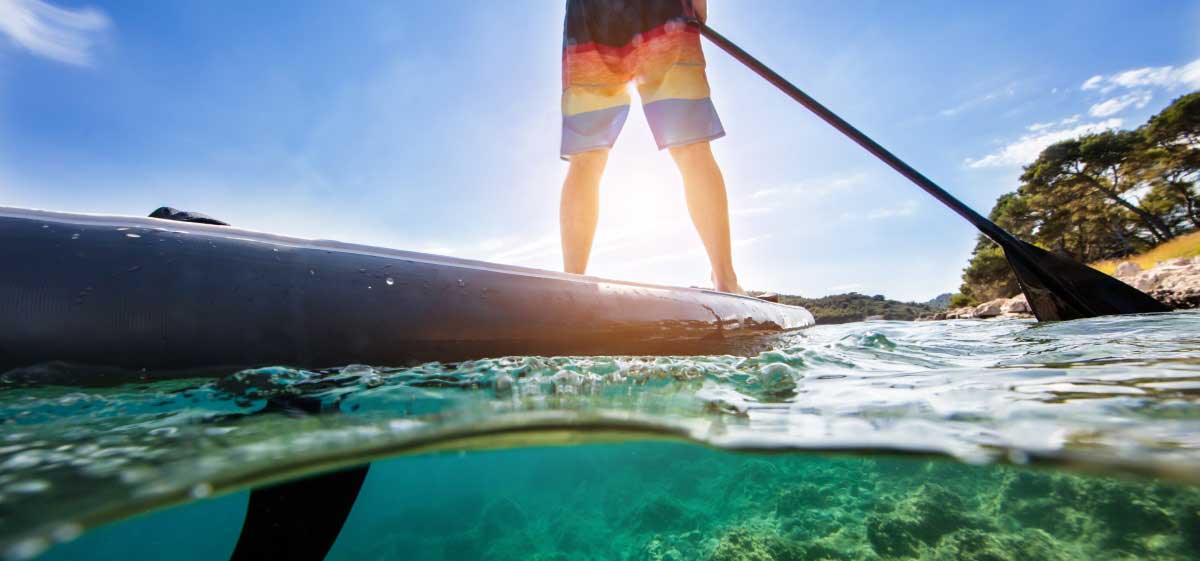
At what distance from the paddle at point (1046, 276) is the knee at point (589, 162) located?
1518 mm

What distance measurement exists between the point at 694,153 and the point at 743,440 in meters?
2.46

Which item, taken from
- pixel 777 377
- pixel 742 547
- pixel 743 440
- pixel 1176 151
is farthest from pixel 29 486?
pixel 1176 151

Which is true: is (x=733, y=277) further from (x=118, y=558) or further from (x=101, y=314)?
(x=118, y=558)

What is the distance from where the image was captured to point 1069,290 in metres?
3.09

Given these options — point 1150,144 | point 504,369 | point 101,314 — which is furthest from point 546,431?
point 1150,144

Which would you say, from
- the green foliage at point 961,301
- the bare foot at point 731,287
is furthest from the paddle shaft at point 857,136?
the green foliage at point 961,301

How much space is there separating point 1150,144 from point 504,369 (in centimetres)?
3044

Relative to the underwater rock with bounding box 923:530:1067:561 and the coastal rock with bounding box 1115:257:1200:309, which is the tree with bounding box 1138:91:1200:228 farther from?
the underwater rock with bounding box 923:530:1067:561

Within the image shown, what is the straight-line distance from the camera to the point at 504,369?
4.36 feet

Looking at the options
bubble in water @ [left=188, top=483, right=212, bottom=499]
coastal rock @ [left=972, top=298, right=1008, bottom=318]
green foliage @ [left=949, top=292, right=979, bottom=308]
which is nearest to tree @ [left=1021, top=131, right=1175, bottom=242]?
green foliage @ [left=949, top=292, right=979, bottom=308]

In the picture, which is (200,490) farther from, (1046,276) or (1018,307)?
(1018,307)

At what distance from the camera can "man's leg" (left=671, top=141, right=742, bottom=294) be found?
3.06m

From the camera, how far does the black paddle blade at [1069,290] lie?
2.95 meters

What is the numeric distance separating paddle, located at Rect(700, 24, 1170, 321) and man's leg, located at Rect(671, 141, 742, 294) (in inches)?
53.8
